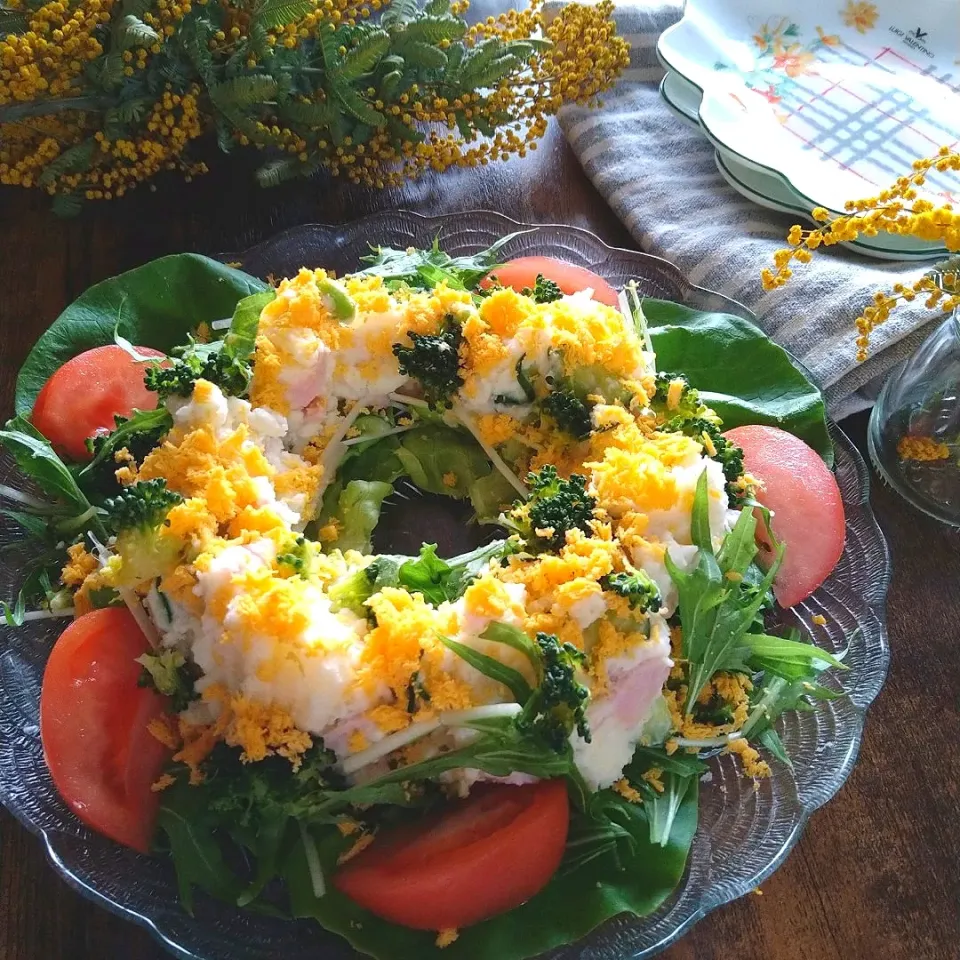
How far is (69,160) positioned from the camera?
7.13 feet

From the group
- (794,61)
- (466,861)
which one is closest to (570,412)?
(466,861)

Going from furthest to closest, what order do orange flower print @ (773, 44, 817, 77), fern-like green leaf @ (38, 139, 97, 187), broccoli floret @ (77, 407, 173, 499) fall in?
orange flower print @ (773, 44, 817, 77), fern-like green leaf @ (38, 139, 97, 187), broccoli floret @ (77, 407, 173, 499)

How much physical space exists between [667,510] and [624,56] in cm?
140

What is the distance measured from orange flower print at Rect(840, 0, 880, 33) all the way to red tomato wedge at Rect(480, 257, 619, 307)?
4.30 ft

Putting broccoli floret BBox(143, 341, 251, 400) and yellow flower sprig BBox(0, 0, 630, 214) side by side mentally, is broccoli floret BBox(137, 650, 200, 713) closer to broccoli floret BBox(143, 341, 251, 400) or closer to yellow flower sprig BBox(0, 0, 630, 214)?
broccoli floret BBox(143, 341, 251, 400)

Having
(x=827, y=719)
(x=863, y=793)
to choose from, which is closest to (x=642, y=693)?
(x=827, y=719)

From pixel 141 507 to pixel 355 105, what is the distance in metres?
1.12

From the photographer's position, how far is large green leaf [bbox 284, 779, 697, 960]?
54.6 inches

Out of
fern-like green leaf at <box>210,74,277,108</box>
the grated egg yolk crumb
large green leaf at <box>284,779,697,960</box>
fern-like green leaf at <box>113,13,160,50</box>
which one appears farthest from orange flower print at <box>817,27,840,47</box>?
the grated egg yolk crumb

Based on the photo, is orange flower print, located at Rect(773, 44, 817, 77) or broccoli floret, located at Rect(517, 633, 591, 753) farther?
orange flower print, located at Rect(773, 44, 817, 77)

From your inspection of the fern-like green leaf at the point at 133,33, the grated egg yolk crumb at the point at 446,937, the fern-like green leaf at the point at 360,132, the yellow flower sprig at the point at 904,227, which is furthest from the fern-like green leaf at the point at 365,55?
the grated egg yolk crumb at the point at 446,937

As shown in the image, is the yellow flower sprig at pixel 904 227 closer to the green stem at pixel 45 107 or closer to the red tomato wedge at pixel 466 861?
the red tomato wedge at pixel 466 861

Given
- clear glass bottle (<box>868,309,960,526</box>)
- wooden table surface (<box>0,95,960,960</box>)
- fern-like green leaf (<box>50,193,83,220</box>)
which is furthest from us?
fern-like green leaf (<box>50,193,83,220</box>)

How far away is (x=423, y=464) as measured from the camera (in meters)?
1.88
